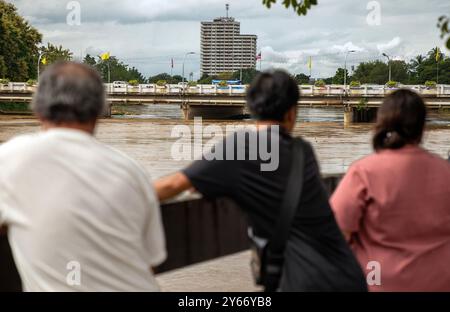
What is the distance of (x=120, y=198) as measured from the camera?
2.15 meters

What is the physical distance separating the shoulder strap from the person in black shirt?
0.06ft

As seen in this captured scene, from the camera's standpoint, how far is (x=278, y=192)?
8.40 feet

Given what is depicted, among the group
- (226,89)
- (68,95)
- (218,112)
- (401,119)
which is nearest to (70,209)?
(68,95)

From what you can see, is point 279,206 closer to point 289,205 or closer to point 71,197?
point 289,205

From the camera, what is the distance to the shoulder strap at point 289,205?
8.33ft

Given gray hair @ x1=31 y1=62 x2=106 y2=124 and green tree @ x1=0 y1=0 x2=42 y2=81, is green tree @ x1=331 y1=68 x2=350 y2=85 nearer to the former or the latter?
green tree @ x1=0 y1=0 x2=42 y2=81

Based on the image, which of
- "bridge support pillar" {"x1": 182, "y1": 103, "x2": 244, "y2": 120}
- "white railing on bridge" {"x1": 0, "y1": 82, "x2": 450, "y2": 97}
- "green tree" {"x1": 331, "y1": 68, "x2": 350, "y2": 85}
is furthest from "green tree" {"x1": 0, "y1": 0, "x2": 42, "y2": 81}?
"green tree" {"x1": 331, "y1": 68, "x2": 350, "y2": 85}

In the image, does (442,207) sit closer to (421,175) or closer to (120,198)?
(421,175)

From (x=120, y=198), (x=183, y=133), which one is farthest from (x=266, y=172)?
(x=183, y=133)

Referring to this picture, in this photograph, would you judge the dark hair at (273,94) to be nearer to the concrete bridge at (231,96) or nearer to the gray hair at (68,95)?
the gray hair at (68,95)
